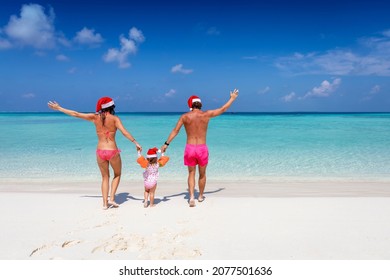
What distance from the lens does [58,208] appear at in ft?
18.2

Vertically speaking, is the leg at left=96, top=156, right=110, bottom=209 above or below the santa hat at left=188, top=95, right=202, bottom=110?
below

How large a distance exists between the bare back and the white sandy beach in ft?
3.93

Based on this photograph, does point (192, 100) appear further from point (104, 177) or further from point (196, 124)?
point (104, 177)

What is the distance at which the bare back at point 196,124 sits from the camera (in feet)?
19.2

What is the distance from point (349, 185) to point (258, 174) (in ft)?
8.37

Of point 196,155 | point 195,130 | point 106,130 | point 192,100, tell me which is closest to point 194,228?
point 196,155

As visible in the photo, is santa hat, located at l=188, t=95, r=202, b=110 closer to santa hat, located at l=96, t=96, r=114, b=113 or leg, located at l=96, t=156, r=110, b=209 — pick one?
santa hat, located at l=96, t=96, r=114, b=113

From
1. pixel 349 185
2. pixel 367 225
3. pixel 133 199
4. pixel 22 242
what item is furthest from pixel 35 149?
pixel 367 225

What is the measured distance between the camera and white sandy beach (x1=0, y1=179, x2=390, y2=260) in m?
3.77

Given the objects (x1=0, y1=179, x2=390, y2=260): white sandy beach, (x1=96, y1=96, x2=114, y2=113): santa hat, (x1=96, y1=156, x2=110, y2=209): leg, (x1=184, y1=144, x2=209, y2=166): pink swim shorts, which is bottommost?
(x1=0, y1=179, x2=390, y2=260): white sandy beach

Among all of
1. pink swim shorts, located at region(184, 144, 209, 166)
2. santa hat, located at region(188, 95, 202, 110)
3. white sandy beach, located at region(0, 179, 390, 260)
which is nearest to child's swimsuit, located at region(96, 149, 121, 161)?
white sandy beach, located at region(0, 179, 390, 260)

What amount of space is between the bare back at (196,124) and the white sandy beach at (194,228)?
120cm
